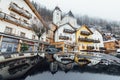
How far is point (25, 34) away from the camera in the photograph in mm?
24703

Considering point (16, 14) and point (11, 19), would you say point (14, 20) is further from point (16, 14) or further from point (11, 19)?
point (16, 14)

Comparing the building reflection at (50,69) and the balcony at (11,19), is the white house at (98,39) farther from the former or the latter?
the building reflection at (50,69)

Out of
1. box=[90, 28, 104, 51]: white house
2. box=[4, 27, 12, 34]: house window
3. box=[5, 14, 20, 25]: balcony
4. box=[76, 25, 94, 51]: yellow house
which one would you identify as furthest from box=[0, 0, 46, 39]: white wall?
box=[90, 28, 104, 51]: white house

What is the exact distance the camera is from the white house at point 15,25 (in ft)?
61.6

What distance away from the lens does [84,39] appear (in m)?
39.2

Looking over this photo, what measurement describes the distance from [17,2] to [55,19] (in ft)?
138

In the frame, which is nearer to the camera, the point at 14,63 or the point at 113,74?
the point at 14,63

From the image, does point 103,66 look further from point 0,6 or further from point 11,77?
point 0,6

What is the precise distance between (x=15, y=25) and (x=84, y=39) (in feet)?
70.3

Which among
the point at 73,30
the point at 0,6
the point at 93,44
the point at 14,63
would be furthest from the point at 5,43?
the point at 93,44

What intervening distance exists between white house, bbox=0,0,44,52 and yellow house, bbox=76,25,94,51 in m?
14.8

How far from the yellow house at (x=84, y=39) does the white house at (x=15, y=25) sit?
48.7 ft

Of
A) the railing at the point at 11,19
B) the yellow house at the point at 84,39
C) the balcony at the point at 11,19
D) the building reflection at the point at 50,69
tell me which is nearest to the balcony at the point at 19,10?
the railing at the point at 11,19

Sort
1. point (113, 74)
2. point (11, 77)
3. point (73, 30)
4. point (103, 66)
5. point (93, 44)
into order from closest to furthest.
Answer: point (11, 77) → point (113, 74) → point (103, 66) → point (73, 30) → point (93, 44)
